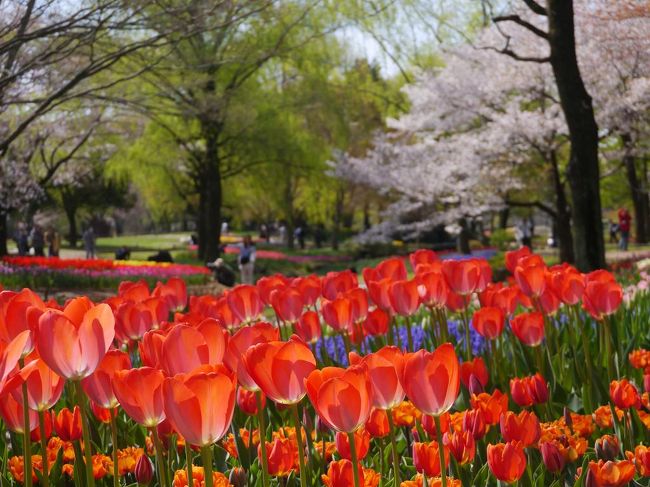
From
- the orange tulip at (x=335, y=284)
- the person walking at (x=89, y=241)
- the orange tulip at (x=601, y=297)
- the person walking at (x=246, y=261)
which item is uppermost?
the person walking at (x=89, y=241)

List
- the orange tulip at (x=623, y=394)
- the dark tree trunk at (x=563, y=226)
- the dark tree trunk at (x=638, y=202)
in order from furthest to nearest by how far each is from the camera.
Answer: the dark tree trunk at (x=638, y=202) → the dark tree trunk at (x=563, y=226) → the orange tulip at (x=623, y=394)

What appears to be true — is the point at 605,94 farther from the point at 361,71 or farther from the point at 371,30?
the point at 361,71

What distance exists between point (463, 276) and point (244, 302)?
851 millimetres

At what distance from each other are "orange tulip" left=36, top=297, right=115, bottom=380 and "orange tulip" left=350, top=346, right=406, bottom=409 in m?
0.48

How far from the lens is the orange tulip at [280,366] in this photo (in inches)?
50.2

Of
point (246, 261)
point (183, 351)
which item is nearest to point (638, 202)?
point (246, 261)


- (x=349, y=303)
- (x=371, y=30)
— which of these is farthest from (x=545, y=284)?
(x=371, y=30)

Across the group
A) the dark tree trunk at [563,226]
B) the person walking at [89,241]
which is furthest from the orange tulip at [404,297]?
the person walking at [89,241]

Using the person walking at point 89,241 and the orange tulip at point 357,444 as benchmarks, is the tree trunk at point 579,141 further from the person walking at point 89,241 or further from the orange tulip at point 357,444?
the person walking at point 89,241

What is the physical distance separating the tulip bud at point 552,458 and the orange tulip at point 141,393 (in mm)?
840

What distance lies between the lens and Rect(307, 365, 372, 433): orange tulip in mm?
1174

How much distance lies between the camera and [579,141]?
30.3 feet

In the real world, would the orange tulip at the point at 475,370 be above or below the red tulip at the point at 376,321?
below

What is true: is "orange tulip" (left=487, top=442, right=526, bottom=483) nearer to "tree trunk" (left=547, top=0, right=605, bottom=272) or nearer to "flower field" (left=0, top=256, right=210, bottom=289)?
"tree trunk" (left=547, top=0, right=605, bottom=272)
